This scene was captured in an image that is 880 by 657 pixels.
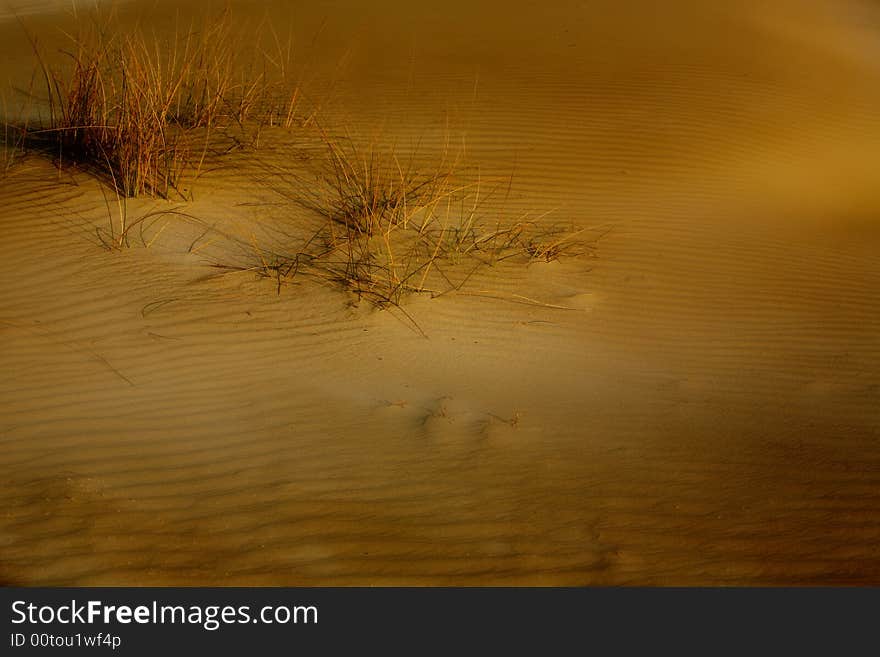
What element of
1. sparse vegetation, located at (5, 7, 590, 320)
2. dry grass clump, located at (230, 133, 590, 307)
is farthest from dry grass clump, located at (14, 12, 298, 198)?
dry grass clump, located at (230, 133, 590, 307)

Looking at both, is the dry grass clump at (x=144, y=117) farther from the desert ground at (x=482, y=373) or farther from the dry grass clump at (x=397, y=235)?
the dry grass clump at (x=397, y=235)

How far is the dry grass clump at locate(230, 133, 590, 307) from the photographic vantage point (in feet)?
17.6

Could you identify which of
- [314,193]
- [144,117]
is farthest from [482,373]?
[144,117]

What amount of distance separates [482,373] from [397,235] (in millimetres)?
1598

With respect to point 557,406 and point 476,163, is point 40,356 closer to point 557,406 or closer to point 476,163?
point 557,406

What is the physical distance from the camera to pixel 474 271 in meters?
5.55

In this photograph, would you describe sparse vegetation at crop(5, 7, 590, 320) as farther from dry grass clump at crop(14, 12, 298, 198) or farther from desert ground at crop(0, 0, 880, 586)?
desert ground at crop(0, 0, 880, 586)

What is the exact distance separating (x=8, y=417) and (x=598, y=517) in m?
2.68

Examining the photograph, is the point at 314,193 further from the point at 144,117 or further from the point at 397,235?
the point at 144,117

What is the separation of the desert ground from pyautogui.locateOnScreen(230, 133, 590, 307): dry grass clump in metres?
0.12

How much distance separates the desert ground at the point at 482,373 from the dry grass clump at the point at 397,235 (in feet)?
0.40

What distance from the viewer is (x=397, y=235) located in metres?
5.83

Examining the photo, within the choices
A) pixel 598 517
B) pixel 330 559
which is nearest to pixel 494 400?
pixel 598 517

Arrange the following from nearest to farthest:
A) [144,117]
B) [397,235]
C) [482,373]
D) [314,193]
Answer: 1. [482,373]
2. [397,235]
3. [144,117]
4. [314,193]
